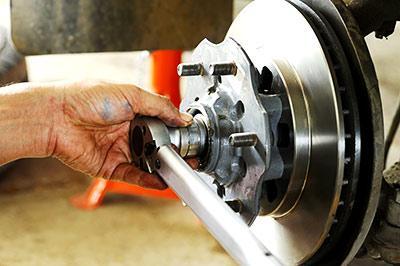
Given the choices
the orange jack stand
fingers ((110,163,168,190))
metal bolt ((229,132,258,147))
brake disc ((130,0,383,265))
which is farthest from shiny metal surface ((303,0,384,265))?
the orange jack stand

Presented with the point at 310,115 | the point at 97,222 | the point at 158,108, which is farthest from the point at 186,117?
the point at 97,222

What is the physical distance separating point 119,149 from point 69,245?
0.79m

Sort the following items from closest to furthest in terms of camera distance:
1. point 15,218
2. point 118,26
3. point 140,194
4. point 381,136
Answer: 1. point 381,136
2. point 118,26
3. point 15,218
4. point 140,194

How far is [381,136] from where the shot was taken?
66cm

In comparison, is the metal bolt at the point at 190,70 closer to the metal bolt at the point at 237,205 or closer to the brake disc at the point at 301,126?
the brake disc at the point at 301,126

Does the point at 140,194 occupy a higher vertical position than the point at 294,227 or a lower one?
lower

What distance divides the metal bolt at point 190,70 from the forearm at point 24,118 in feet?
0.59

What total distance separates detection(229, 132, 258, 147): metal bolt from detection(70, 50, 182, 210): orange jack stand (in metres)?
1.13

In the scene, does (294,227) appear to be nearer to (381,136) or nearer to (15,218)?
(381,136)

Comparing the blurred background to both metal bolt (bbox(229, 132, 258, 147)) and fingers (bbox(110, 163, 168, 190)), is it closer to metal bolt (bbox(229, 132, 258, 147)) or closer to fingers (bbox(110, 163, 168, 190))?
fingers (bbox(110, 163, 168, 190))

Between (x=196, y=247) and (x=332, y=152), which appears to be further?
(x=196, y=247)

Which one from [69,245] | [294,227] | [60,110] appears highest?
[60,110]

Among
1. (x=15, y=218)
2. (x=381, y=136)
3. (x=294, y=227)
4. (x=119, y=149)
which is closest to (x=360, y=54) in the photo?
(x=381, y=136)

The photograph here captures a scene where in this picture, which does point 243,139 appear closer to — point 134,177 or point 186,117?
point 186,117
